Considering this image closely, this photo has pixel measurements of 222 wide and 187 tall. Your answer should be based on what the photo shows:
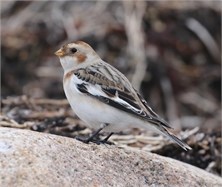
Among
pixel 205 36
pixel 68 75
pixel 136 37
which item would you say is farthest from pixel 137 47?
pixel 68 75

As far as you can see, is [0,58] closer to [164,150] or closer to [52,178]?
[164,150]

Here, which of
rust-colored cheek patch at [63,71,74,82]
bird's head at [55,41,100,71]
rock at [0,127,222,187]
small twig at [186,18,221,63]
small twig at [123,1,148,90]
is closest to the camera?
rock at [0,127,222,187]

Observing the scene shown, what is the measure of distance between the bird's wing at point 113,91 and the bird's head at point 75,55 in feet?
0.37

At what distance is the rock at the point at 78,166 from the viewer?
12.4 feet

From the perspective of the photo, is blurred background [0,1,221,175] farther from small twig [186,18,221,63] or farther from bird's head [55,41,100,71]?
bird's head [55,41,100,71]

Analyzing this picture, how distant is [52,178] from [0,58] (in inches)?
214

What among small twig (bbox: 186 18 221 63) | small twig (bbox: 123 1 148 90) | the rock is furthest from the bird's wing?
small twig (bbox: 186 18 221 63)

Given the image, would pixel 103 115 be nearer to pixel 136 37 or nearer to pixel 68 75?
pixel 68 75

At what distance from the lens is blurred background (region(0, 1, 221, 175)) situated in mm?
8805

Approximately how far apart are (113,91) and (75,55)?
562 mm

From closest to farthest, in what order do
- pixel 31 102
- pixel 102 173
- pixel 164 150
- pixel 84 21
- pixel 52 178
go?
pixel 52 178, pixel 102 173, pixel 164 150, pixel 31 102, pixel 84 21

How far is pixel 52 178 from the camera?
149 inches

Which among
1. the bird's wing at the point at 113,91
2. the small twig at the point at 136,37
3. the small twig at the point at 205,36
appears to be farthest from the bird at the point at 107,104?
the small twig at the point at 205,36

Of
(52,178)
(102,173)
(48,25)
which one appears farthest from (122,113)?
(48,25)
